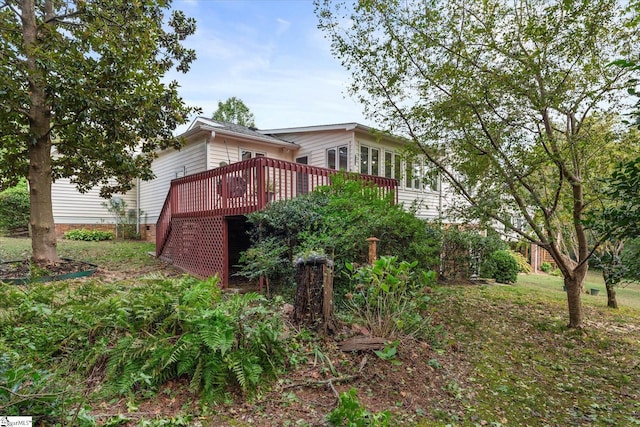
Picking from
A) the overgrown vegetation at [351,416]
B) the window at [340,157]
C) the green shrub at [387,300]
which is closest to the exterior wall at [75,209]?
the window at [340,157]

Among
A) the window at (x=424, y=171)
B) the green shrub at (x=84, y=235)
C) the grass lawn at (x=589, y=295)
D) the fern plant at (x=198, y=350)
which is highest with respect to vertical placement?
the window at (x=424, y=171)

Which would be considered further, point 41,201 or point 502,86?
point 41,201

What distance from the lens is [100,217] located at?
14.9 meters

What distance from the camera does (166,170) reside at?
537 inches

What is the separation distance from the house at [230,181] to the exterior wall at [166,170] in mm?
38

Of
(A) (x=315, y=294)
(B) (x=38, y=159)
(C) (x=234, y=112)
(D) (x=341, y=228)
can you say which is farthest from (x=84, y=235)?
(C) (x=234, y=112)

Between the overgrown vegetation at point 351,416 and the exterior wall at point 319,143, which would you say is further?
the exterior wall at point 319,143

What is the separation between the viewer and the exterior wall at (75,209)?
45.7 feet

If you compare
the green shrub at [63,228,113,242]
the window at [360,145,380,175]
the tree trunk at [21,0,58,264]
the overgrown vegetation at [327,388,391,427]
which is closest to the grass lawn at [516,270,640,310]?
the overgrown vegetation at [327,388,391,427]

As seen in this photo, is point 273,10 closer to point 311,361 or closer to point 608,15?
point 608,15

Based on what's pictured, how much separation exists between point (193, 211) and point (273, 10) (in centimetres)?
549

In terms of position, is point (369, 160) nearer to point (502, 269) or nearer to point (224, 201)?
point (502, 269)

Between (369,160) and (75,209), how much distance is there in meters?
13.0

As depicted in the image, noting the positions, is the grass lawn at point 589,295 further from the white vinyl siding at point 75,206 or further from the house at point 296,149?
the white vinyl siding at point 75,206
